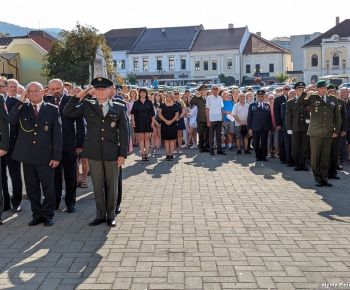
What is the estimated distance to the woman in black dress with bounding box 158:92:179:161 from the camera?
1325 centimetres

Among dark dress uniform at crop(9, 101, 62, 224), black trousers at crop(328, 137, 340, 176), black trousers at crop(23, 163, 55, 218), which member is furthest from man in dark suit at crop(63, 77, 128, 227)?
black trousers at crop(328, 137, 340, 176)

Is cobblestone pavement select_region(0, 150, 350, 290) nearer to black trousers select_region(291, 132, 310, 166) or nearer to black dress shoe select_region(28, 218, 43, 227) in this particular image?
black dress shoe select_region(28, 218, 43, 227)

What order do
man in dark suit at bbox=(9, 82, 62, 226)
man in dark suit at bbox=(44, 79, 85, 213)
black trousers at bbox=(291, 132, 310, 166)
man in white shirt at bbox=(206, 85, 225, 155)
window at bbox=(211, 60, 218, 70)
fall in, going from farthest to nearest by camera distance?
window at bbox=(211, 60, 218, 70) → man in white shirt at bbox=(206, 85, 225, 155) → black trousers at bbox=(291, 132, 310, 166) → man in dark suit at bbox=(44, 79, 85, 213) → man in dark suit at bbox=(9, 82, 62, 226)

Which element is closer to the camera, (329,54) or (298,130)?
(298,130)

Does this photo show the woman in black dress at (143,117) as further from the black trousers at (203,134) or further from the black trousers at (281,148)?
the black trousers at (281,148)

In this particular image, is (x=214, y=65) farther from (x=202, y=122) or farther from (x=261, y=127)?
(x=261, y=127)

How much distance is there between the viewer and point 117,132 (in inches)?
271

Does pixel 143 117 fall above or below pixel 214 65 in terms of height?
below

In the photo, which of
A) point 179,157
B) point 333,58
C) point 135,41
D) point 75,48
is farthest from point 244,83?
point 179,157

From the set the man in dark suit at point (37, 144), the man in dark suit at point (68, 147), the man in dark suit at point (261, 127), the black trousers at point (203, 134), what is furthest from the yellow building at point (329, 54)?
the man in dark suit at point (37, 144)

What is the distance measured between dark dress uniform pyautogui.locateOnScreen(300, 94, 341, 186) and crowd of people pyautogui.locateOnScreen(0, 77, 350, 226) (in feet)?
0.06

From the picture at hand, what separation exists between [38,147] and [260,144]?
7.71 meters

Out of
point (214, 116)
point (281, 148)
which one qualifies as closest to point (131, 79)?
point (214, 116)

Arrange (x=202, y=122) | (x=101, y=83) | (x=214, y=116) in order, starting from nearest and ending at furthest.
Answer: (x=101, y=83) < (x=214, y=116) < (x=202, y=122)
